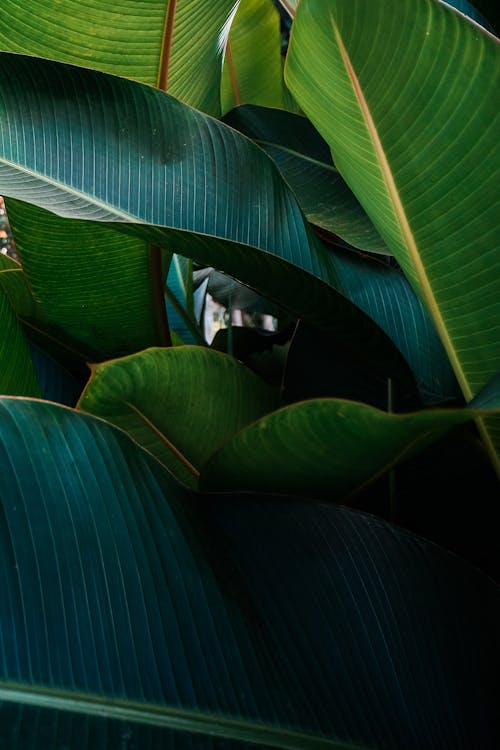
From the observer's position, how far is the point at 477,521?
550 millimetres

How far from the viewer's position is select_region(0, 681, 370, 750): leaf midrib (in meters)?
0.32

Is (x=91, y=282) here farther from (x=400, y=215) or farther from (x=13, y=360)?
(x=400, y=215)

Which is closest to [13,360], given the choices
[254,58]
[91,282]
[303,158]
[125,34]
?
[91,282]

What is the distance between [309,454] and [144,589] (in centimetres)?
12

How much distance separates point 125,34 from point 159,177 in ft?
0.47

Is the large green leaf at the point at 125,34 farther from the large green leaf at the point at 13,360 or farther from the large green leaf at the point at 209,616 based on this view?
the large green leaf at the point at 209,616

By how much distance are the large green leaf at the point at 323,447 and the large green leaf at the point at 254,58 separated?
2.12ft

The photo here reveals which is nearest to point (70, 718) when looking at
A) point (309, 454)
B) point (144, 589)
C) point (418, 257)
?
point (144, 589)

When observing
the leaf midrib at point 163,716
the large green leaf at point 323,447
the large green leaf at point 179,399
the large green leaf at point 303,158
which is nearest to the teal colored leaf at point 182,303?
the large green leaf at point 303,158

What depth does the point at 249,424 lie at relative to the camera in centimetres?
50

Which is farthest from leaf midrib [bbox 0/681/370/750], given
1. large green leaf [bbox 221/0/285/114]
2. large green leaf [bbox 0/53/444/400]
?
large green leaf [bbox 221/0/285/114]

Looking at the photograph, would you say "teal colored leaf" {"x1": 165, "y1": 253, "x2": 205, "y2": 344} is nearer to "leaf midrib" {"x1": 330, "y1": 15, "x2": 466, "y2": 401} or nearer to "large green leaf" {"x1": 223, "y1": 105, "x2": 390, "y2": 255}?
"large green leaf" {"x1": 223, "y1": 105, "x2": 390, "y2": 255}

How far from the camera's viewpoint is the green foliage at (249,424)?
0.35 m

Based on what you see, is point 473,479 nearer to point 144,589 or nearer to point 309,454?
point 309,454
